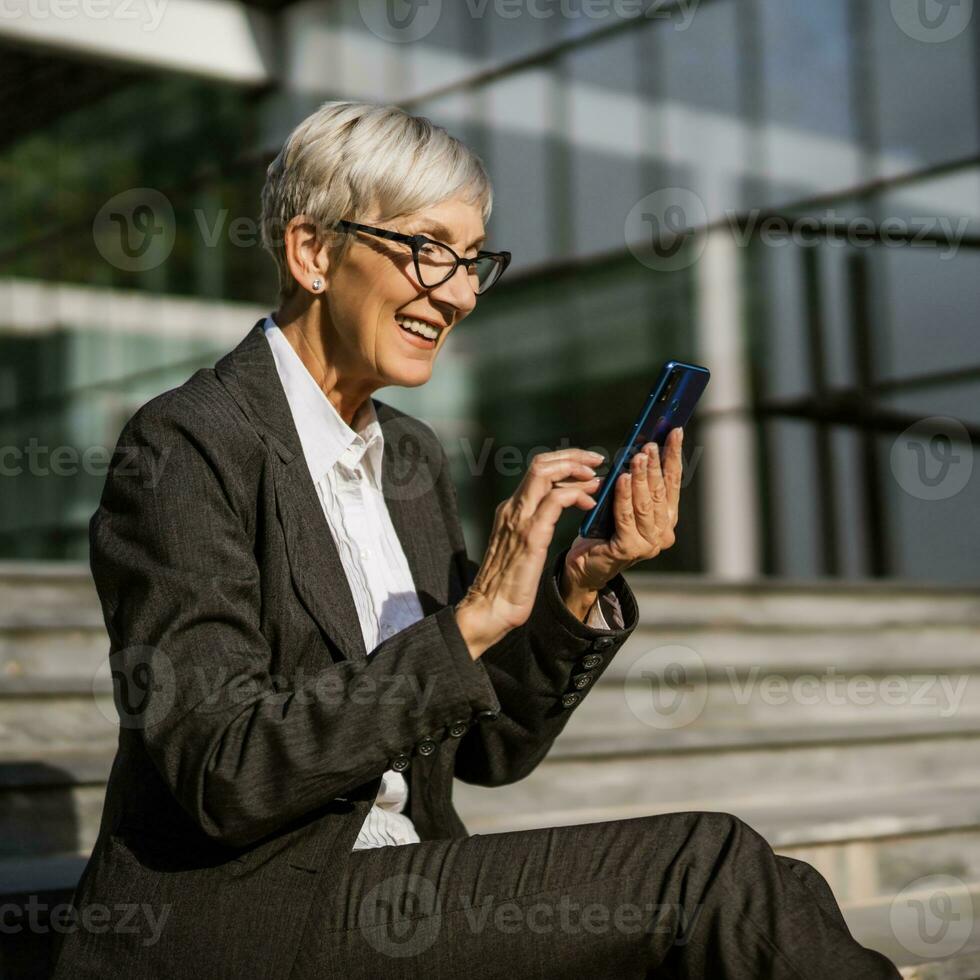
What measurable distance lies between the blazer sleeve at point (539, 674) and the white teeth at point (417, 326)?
1.36 feet

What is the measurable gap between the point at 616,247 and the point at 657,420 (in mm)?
6240

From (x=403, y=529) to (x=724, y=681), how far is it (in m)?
2.31

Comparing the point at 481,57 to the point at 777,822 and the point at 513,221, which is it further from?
the point at 777,822

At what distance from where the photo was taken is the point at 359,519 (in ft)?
7.32

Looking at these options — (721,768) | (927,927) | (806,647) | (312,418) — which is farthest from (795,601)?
(312,418)

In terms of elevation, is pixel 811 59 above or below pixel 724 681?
above

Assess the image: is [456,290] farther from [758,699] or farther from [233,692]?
[758,699]

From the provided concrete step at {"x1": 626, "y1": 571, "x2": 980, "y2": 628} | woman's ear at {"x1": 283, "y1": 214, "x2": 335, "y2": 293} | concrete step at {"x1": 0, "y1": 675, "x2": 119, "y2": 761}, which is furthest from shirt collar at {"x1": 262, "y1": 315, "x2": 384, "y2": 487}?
concrete step at {"x1": 626, "y1": 571, "x2": 980, "y2": 628}

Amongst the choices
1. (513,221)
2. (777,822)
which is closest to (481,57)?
(513,221)

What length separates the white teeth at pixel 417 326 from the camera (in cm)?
214

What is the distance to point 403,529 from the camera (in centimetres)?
236

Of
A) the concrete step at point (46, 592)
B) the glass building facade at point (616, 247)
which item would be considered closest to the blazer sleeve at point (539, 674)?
the concrete step at point (46, 592)

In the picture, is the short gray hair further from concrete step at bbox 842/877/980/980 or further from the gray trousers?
concrete step at bbox 842/877/980/980

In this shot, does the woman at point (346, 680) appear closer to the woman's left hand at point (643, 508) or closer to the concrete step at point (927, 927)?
the woman's left hand at point (643, 508)
